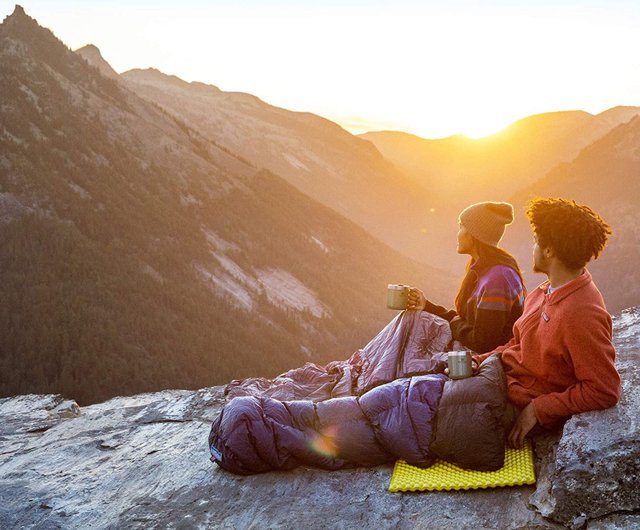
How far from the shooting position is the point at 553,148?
87.5m

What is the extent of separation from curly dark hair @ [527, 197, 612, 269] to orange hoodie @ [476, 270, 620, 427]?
14 cm

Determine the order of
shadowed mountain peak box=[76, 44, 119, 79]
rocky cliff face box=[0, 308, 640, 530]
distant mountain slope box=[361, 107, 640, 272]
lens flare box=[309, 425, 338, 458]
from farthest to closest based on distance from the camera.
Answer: distant mountain slope box=[361, 107, 640, 272] < shadowed mountain peak box=[76, 44, 119, 79] < lens flare box=[309, 425, 338, 458] < rocky cliff face box=[0, 308, 640, 530]

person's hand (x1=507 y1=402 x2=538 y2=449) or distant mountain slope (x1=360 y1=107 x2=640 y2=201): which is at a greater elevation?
distant mountain slope (x1=360 y1=107 x2=640 y2=201)

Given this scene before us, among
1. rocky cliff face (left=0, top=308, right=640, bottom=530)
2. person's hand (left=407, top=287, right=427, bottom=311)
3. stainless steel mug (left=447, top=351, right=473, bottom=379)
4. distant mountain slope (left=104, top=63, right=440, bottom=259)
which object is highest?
distant mountain slope (left=104, top=63, right=440, bottom=259)

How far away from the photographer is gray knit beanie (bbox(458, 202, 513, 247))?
4277 millimetres

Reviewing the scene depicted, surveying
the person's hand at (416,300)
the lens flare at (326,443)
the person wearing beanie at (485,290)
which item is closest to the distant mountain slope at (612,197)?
the person wearing beanie at (485,290)

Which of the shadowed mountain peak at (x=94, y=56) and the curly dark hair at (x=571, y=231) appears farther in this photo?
the shadowed mountain peak at (x=94, y=56)

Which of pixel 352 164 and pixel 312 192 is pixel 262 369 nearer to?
pixel 312 192

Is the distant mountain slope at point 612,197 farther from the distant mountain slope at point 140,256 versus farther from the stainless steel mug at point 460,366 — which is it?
the stainless steel mug at point 460,366

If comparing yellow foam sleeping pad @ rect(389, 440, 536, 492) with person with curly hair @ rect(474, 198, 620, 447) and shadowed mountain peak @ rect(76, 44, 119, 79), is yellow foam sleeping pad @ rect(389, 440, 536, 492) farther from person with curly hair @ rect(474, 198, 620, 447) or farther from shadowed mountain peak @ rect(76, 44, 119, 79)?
shadowed mountain peak @ rect(76, 44, 119, 79)

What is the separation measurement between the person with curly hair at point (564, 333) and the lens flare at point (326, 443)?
109cm

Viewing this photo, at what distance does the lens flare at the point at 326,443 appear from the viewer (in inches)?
140

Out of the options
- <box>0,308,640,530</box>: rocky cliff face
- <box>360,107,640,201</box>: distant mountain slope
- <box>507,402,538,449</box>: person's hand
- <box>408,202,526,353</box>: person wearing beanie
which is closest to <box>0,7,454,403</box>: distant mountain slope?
<box>0,308,640,530</box>: rocky cliff face

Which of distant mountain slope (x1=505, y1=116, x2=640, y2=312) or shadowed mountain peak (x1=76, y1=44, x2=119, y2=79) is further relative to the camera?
shadowed mountain peak (x1=76, y1=44, x2=119, y2=79)
